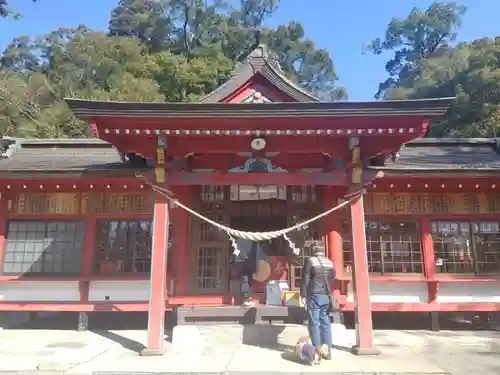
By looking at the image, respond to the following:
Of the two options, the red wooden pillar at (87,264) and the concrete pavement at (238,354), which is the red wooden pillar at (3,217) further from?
the concrete pavement at (238,354)

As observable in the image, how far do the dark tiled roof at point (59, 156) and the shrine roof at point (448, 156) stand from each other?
7.67 m

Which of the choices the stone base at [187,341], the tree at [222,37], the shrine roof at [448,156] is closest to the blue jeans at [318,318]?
the stone base at [187,341]

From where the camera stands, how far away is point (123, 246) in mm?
10625

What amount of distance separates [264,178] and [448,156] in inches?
269

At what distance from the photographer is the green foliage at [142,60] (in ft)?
107

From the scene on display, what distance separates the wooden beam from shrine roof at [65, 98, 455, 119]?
1.33 metres

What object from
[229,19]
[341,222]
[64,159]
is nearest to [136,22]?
[229,19]

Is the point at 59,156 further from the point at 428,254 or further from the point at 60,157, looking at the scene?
the point at 428,254

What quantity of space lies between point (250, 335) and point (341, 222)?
12.6 ft

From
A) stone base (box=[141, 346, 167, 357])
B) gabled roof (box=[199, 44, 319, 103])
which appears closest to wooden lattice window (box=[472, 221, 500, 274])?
gabled roof (box=[199, 44, 319, 103])

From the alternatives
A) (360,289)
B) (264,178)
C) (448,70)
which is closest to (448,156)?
(360,289)

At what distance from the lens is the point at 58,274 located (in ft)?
34.4

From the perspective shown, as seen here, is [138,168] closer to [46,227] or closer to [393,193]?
[46,227]

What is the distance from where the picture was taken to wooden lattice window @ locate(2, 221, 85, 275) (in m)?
10.5
